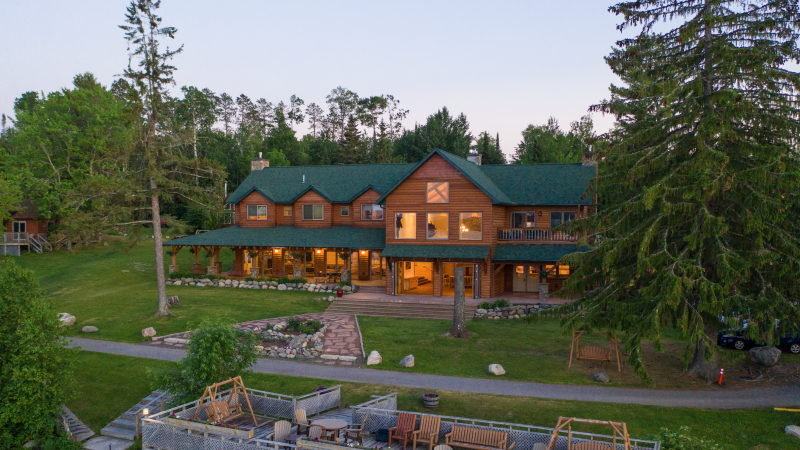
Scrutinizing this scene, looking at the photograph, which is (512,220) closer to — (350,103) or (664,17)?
(664,17)

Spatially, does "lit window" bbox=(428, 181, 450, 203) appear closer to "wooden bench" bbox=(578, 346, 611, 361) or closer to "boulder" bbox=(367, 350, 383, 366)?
"boulder" bbox=(367, 350, 383, 366)

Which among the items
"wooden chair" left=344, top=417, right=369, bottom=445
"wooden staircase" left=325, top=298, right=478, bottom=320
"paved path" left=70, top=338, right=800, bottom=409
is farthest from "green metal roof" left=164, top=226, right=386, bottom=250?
"wooden chair" left=344, top=417, right=369, bottom=445

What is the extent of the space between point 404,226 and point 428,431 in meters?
19.0

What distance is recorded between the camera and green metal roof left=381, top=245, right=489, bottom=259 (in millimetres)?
28239

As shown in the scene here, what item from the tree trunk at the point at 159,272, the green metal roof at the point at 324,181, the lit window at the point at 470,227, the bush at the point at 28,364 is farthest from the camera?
the green metal roof at the point at 324,181

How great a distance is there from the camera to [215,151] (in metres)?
68.0

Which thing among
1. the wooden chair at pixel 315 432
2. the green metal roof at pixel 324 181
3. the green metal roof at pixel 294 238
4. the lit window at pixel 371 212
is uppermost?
the green metal roof at pixel 324 181

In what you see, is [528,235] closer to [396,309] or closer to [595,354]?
[396,309]

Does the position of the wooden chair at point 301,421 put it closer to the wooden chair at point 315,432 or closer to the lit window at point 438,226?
the wooden chair at point 315,432

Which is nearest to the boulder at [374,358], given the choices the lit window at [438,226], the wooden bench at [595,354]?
the wooden bench at [595,354]

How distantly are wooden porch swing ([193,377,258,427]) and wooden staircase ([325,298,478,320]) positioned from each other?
12760 mm

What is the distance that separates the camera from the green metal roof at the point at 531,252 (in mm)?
28188

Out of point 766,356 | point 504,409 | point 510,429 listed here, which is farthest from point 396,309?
point 766,356

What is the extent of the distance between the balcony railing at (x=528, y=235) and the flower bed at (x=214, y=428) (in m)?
21.1
